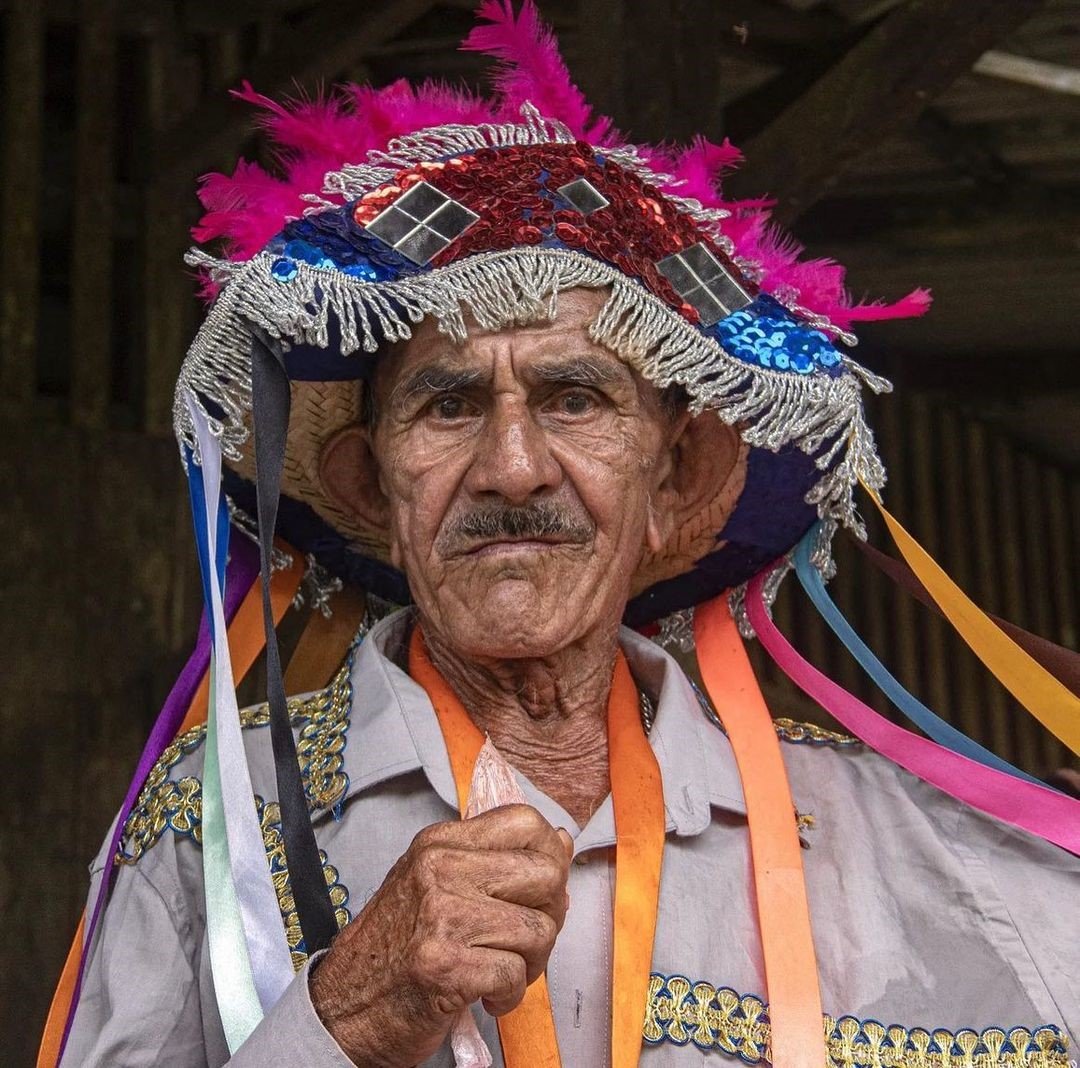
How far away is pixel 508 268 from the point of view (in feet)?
7.11

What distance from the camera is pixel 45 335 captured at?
469 cm

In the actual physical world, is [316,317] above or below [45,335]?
below

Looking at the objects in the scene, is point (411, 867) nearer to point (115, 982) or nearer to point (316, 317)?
point (115, 982)

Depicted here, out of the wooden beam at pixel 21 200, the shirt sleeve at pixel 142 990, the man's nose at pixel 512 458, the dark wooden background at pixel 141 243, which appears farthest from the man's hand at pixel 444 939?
the wooden beam at pixel 21 200

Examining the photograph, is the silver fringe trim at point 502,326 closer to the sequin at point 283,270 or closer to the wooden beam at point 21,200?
the sequin at point 283,270

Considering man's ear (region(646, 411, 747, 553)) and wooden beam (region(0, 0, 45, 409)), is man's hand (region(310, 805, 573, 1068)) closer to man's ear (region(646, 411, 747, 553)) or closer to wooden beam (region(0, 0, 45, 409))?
man's ear (region(646, 411, 747, 553))

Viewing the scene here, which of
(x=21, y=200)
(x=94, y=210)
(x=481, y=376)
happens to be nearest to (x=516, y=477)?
(x=481, y=376)

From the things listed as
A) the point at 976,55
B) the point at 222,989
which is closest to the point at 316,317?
the point at 222,989

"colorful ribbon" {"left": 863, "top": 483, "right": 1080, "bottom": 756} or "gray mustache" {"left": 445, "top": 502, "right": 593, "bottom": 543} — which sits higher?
"gray mustache" {"left": 445, "top": 502, "right": 593, "bottom": 543}

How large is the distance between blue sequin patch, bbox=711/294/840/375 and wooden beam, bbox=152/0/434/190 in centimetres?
Answer: 234

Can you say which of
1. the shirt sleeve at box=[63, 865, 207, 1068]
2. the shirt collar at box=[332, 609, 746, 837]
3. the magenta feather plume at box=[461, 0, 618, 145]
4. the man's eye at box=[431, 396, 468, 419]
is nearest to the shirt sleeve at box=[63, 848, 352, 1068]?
the shirt sleeve at box=[63, 865, 207, 1068]

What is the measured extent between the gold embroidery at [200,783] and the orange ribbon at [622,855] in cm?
14

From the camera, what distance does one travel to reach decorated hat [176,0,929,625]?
2.16 m

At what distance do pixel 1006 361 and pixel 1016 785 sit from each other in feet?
13.6
